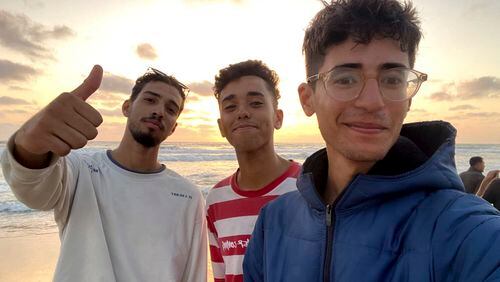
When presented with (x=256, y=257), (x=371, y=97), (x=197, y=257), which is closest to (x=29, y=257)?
(x=197, y=257)

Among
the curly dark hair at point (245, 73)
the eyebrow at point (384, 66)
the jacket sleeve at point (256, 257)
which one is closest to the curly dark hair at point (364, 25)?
the eyebrow at point (384, 66)

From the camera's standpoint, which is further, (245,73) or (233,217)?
(245,73)

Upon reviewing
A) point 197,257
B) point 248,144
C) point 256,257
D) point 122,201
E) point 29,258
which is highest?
point 248,144

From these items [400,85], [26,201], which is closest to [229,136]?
[26,201]

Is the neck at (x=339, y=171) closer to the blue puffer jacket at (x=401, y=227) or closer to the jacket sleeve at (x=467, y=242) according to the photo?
the blue puffer jacket at (x=401, y=227)

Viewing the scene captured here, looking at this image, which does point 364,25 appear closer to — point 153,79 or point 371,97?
point 371,97

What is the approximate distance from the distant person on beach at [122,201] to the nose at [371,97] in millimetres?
1575

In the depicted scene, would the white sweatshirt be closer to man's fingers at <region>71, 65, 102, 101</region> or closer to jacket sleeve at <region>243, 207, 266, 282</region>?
man's fingers at <region>71, 65, 102, 101</region>

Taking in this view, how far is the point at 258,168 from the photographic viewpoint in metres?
3.38

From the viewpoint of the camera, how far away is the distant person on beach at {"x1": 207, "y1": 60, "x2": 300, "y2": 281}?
3.12 metres

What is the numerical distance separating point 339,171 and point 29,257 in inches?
348

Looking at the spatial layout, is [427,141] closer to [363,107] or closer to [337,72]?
[363,107]

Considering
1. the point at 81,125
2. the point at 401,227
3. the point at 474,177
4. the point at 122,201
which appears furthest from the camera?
the point at 474,177

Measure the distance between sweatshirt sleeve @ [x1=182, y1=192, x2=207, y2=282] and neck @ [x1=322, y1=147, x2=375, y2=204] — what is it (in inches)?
68.6
